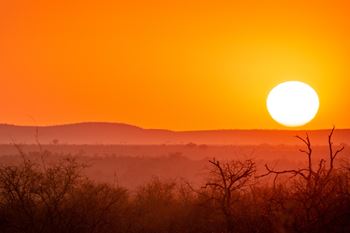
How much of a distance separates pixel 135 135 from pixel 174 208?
441ft

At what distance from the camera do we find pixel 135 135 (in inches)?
6137

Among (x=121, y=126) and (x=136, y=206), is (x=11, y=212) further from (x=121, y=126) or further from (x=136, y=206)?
(x=121, y=126)

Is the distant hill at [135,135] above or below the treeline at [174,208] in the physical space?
above

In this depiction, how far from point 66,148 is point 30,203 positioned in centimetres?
8694

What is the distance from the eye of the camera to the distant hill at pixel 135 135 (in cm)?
13700

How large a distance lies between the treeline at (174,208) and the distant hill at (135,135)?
112271mm

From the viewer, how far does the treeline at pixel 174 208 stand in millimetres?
13656

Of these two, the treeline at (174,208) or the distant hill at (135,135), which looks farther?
the distant hill at (135,135)

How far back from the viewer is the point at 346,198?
45.7ft

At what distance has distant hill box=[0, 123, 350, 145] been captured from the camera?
137000 mm

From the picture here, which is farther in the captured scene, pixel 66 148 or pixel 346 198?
pixel 66 148

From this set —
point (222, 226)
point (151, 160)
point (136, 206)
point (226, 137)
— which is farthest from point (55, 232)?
point (226, 137)

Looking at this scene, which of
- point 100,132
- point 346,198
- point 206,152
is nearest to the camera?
point 346,198

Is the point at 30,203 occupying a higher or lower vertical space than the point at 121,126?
lower
